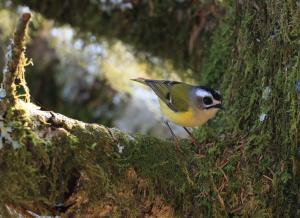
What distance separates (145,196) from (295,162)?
78 cm

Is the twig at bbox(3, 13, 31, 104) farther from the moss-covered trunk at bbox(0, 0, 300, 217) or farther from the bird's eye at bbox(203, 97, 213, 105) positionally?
the bird's eye at bbox(203, 97, 213, 105)

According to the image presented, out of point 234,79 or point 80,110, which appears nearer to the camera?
point 234,79

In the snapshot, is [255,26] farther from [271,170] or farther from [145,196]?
[145,196]

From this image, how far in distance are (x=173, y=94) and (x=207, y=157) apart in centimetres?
91

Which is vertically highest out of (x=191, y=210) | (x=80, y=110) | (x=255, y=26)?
(x=255, y=26)

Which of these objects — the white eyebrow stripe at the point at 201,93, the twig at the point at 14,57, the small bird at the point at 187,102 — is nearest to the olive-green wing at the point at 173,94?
the small bird at the point at 187,102

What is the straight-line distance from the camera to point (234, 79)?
3.53 m

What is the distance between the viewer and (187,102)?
3.79m

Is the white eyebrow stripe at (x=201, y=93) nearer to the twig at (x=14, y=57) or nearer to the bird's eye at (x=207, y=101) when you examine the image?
the bird's eye at (x=207, y=101)

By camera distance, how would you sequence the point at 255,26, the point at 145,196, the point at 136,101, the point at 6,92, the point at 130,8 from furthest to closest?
the point at 136,101
the point at 130,8
the point at 255,26
the point at 145,196
the point at 6,92

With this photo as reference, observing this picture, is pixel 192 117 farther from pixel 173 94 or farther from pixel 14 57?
pixel 14 57

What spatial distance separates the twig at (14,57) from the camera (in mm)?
2238

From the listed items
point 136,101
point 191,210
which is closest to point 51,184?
point 191,210

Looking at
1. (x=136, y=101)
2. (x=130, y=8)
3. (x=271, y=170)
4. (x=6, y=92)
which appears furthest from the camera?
(x=136, y=101)
